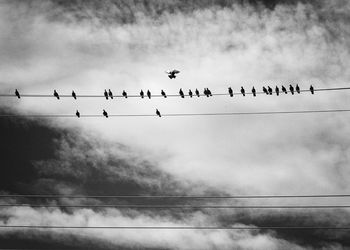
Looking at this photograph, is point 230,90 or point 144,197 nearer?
point 144,197

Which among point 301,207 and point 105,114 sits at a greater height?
point 105,114

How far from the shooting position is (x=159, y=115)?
2514 cm

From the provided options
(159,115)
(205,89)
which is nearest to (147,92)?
(159,115)

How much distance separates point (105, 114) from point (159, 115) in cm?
304

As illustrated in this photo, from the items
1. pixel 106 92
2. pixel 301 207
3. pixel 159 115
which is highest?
pixel 106 92

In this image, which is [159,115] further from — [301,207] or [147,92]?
[301,207]

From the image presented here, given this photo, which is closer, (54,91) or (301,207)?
(301,207)

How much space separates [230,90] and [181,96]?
288 cm

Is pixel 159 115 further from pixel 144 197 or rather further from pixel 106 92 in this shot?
pixel 144 197

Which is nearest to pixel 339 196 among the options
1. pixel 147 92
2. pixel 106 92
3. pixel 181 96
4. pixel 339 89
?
pixel 339 89

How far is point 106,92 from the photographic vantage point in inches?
993

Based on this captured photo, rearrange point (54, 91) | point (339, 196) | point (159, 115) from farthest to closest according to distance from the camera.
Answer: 1. point (159, 115)
2. point (54, 91)
3. point (339, 196)

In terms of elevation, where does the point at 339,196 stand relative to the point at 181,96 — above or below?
below

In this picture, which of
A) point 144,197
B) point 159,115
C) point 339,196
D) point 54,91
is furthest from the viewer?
point 159,115
